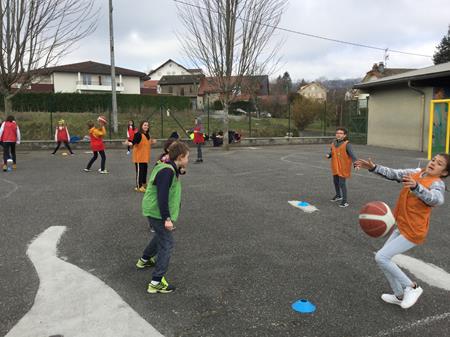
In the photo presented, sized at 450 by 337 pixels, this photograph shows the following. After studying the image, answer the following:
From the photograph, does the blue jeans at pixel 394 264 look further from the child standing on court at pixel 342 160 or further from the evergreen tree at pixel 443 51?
the evergreen tree at pixel 443 51

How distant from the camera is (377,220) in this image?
4.21 meters

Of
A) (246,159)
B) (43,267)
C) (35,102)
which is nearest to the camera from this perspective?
(43,267)

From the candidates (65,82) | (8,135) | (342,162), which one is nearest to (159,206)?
(342,162)

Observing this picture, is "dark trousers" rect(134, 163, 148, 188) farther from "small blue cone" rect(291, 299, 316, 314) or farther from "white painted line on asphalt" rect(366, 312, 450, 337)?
"white painted line on asphalt" rect(366, 312, 450, 337)

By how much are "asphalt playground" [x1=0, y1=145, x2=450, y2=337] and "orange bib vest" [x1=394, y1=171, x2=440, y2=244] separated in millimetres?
706

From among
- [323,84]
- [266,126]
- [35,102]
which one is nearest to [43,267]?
[266,126]

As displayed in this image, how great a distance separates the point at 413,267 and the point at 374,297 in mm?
1125

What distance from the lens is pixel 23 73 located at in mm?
17594

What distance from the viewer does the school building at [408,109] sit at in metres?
18.7

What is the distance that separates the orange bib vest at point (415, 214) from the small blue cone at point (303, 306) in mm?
1091

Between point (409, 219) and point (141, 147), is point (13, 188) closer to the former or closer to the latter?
point (141, 147)

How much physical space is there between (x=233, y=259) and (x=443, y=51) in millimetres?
47759

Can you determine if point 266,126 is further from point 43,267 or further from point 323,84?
Answer: point 323,84

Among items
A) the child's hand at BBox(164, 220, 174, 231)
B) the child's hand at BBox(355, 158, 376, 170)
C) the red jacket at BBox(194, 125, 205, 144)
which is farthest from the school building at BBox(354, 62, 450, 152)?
the child's hand at BBox(164, 220, 174, 231)
